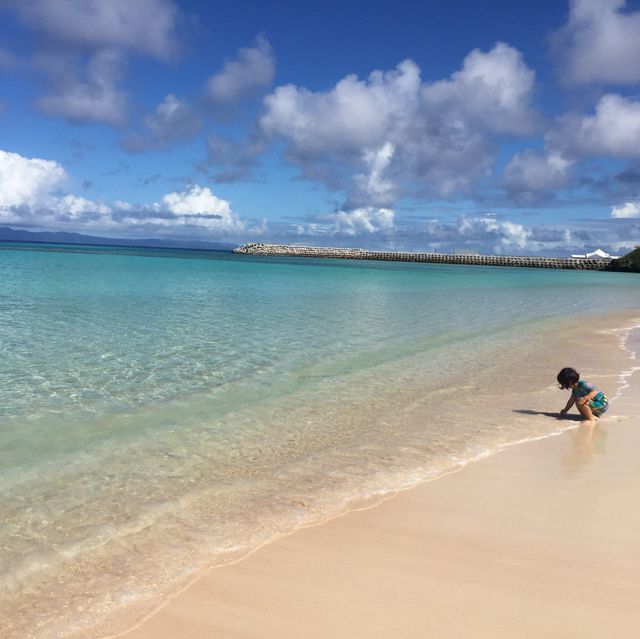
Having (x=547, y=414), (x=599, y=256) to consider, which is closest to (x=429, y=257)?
(x=599, y=256)

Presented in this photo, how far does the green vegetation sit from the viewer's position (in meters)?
117

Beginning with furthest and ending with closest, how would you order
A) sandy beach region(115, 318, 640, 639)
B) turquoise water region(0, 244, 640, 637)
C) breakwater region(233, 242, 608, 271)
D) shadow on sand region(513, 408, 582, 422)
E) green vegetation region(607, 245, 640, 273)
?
breakwater region(233, 242, 608, 271) < green vegetation region(607, 245, 640, 273) < shadow on sand region(513, 408, 582, 422) < turquoise water region(0, 244, 640, 637) < sandy beach region(115, 318, 640, 639)

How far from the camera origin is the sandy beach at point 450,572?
143 inches

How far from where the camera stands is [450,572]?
4.24m

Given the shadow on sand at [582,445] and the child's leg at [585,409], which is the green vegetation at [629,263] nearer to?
the child's leg at [585,409]

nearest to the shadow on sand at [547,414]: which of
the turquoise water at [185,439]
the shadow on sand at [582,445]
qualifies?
the shadow on sand at [582,445]

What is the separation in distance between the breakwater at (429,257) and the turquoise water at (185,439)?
129 metres

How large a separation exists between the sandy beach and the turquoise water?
426 mm

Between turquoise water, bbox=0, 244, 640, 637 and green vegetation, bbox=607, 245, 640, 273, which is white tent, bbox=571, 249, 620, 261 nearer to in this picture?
green vegetation, bbox=607, 245, 640, 273

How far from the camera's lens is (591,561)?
4.42m

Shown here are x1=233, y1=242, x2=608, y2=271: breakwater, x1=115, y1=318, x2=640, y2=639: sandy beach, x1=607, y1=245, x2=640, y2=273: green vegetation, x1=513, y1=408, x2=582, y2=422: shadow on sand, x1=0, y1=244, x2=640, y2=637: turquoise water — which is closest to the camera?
x1=115, y1=318, x2=640, y2=639: sandy beach

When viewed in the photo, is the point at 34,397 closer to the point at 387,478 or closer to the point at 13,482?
the point at 13,482

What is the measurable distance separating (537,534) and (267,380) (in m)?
6.77

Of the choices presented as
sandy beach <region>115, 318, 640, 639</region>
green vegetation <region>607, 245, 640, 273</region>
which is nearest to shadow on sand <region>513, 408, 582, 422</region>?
sandy beach <region>115, 318, 640, 639</region>
